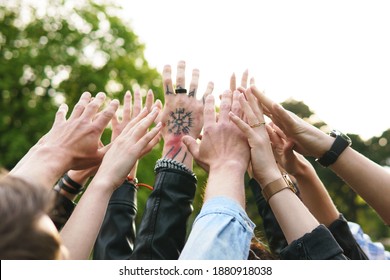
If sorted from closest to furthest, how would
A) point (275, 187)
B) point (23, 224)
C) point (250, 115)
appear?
point (23, 224), point (275, 187), point (250, 115)

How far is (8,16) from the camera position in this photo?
18.2 meters

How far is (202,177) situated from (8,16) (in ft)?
38.6

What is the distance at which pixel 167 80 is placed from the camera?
10.6ft

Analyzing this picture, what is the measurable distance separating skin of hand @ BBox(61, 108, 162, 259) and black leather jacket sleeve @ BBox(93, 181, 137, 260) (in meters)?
0.31

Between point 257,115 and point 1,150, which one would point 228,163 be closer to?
point 257,115

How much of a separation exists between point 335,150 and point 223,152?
0.55m

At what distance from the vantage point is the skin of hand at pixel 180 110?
3.16 metres

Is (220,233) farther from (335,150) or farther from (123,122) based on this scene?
(123,122)

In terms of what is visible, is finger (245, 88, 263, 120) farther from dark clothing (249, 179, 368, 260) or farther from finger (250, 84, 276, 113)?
dark clothing (249, 179, 368, 260)

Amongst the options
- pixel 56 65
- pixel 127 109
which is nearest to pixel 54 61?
pixel 56 65

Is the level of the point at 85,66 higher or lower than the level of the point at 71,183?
lower

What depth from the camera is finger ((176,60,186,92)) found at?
3228 millimetres

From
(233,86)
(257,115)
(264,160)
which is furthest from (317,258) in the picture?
(233,86)

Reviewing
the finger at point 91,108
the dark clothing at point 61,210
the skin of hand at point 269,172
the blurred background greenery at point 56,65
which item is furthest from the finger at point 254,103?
the blurred background greenery at point 56,65
